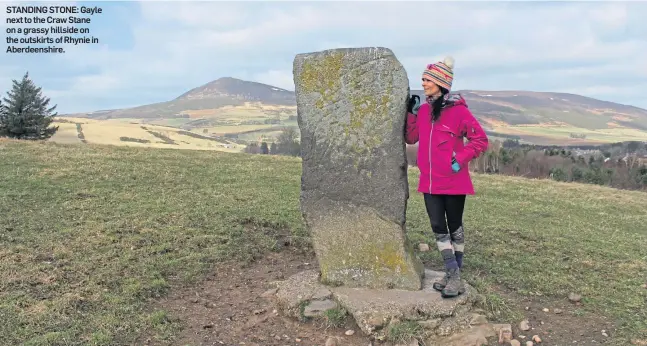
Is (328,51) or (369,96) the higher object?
(328,51)

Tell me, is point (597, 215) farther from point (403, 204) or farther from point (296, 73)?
point (296, 73)

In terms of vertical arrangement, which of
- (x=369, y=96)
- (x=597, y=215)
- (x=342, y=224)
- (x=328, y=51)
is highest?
(x=328, y=51)

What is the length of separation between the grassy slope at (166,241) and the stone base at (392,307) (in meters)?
0.62

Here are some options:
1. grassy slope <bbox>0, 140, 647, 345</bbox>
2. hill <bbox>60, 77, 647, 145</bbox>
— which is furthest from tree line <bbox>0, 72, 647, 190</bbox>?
hill <bbox>60, 77, 647, 145</bbox>

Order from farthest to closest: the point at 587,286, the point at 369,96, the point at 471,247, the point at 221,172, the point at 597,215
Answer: the point at 221,172 → the point at 597,215 → the point at 471,247 → the point at 587,286 → the point at 369,96

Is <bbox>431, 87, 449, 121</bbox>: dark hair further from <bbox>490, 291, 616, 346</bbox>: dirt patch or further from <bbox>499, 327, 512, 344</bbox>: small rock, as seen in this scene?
<bbox>490, 291, 616, 346</bbox>: dirt patch

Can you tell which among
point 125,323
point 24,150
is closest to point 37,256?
point 125,323

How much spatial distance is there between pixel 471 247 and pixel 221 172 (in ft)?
31.9

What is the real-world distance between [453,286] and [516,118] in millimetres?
134631

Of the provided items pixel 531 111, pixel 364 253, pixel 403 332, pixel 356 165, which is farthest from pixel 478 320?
pixel 531 111

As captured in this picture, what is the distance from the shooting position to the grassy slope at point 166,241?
6.41 meters

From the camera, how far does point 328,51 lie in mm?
6773

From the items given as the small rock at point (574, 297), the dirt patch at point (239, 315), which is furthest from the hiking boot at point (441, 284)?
the small rock at point (574, 297)

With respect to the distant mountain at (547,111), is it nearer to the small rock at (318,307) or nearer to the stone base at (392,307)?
the stone base at (392,307)
